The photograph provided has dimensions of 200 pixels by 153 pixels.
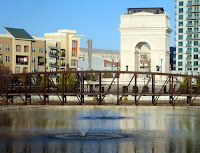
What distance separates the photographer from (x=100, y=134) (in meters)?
60.8

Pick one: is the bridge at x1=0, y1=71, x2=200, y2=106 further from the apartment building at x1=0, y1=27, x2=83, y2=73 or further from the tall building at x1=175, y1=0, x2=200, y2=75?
the tall building at x1=175, y1=0, x2=200, y2=75

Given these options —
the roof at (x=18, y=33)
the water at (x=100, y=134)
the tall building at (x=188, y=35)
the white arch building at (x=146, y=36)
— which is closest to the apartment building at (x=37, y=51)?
the roof at (x=18, y=33)

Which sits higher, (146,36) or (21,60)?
(146,36)

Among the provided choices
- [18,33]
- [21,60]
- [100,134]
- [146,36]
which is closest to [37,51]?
[21,60]

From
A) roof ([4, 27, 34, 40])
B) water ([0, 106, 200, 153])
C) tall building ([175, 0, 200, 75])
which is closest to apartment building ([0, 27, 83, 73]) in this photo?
roof ([4, 27, 34, 40])

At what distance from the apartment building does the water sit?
2308 inches

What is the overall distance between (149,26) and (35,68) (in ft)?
138

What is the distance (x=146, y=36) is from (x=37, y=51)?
131 feet

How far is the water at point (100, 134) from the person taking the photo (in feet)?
164

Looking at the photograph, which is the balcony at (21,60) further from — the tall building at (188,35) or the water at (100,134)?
the tall building at (188,35)

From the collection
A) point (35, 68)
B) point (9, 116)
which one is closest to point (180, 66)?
point (35, 68)

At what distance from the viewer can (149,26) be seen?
4724 inches

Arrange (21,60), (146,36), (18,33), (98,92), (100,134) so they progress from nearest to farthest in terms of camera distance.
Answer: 1. (100,134)
2. (98,92)
3. (146,36)
4. (21,60)
5. (18,33)

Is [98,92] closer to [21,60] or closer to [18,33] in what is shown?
[21,60]
